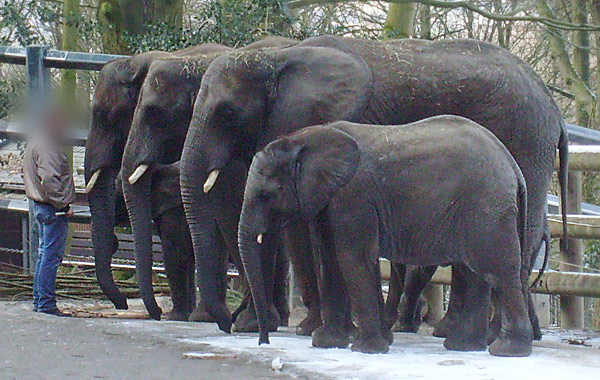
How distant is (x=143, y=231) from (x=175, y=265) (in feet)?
1.92

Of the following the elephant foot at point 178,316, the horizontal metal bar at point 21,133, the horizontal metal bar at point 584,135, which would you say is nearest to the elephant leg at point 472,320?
the elephant foot at point 178,316

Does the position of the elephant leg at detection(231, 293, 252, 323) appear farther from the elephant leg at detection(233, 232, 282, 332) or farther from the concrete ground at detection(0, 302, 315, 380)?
the concrete ground at detection(0, 302, 315, 380)

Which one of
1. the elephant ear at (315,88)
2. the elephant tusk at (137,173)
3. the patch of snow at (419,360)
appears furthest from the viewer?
the elephant tusk at (137,173)

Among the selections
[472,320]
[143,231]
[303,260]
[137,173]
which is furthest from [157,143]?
[472,320]

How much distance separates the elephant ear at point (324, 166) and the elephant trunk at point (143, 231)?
2487 mm

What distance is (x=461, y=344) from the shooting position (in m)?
7.45

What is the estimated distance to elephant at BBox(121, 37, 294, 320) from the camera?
30.9 ft

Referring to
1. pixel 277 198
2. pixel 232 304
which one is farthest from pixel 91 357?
pixel 232 304

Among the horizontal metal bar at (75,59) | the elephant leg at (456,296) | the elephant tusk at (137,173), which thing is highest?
the horizontal metal bar at (75,59)

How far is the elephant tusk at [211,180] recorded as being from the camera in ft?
27.7

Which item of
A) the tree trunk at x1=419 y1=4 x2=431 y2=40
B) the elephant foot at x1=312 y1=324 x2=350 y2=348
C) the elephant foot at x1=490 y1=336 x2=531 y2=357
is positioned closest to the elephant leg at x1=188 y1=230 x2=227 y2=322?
the elephant foot at x1=312 y1=324 x2=350 y2=348

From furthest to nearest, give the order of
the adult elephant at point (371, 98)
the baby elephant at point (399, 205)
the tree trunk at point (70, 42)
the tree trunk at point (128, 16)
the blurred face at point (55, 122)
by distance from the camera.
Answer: the tree trunk at point (70, 42)
the tree trunk at point (128, 16)
the blurred face at point (55, 122)
the adult elephant at point (371, 98)
the baby elephant at point (399, 205)

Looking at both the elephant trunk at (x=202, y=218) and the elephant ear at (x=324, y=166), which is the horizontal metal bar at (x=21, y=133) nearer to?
the elephant trunk at (x=202, y=218)

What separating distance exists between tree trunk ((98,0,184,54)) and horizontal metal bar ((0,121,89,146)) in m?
3.27
